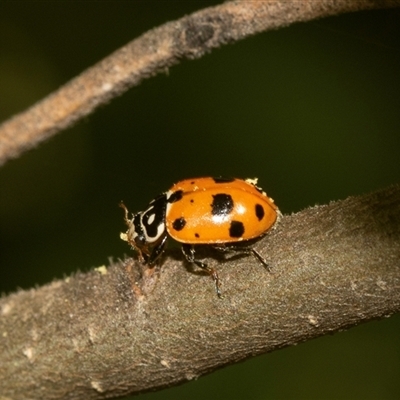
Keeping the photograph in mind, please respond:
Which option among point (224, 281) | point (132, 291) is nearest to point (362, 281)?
point (224, 281)

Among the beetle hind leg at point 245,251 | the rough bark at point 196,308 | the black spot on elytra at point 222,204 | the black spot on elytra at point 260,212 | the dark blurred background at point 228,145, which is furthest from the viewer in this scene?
the dark blurred background at point 228,145

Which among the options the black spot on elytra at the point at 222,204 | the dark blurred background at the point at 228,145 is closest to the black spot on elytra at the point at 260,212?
the black spot on elytra at the point at 222,204

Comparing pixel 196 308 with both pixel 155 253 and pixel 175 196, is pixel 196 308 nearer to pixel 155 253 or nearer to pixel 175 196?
pixel 155 253

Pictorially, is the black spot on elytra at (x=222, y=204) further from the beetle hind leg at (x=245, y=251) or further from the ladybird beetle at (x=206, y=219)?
the beetle hind leg at (x=245, y=251)

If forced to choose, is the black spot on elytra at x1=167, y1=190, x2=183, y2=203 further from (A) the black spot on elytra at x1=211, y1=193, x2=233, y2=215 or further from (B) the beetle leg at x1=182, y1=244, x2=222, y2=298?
(B) the beetle leg at x1=182, y1=244, x2=222, y2=298

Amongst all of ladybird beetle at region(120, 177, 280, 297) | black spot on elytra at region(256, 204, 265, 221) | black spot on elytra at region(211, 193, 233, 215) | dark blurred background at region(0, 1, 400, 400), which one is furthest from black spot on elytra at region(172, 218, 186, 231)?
dark blurred background at region(0, 1, 400, 400)

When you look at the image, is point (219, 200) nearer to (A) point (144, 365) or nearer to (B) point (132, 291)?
(B) point (132, 291)

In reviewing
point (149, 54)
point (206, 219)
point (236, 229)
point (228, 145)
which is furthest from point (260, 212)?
point (228, 145)
